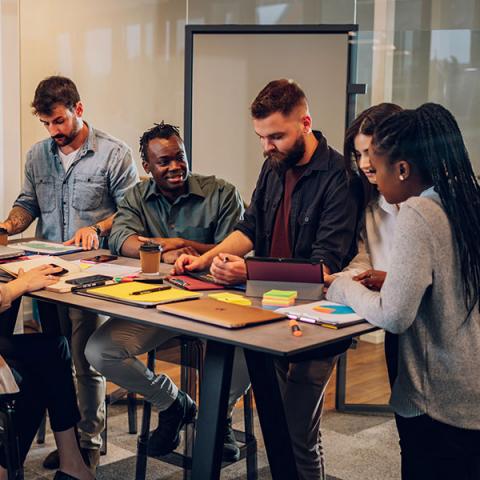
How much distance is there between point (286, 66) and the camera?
4.27 meters

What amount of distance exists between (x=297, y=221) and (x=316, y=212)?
0.09 meters

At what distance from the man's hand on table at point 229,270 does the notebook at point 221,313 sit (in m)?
0.27

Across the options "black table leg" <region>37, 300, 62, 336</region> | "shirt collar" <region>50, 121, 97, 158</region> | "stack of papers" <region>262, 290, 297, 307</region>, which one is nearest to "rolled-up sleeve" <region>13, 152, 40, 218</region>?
"shirt collar" <region>50, 121, 97, 158</region>

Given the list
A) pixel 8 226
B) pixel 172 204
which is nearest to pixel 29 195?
pixel 8 226

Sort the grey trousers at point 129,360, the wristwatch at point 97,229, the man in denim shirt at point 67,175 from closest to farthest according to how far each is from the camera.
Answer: the grey trousers at point 129,360
the wristwatch at point 97,229
the man in denim shirt at point 67,175

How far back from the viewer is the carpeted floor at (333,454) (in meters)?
3.11

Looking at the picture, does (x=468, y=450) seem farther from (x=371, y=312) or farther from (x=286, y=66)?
(x=286, y=66)

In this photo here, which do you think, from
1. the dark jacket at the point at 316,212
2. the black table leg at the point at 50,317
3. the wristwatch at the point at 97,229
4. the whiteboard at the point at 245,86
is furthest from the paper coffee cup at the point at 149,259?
the whiteboard at the point at 245,86

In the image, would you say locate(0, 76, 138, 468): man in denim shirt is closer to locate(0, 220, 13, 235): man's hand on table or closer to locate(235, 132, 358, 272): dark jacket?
locate(0, 220, 13, 235): man's hand on table

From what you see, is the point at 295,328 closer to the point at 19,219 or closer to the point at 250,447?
the point at 250,447

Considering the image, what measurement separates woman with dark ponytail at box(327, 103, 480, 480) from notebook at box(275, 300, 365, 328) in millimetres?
79

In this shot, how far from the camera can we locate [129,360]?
8.64ft

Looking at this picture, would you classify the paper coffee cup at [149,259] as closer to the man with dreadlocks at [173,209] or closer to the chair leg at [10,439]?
the man with dreadlocks at [173,209]

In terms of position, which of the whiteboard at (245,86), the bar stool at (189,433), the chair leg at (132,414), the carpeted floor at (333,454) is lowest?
the carpeted floor at (333,454)
